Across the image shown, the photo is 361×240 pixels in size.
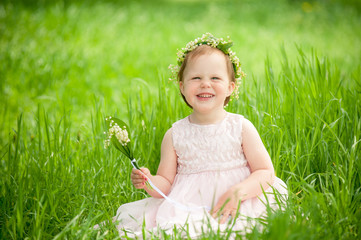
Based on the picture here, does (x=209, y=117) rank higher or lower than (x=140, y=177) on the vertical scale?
higher

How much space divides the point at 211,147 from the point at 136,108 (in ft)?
4.10

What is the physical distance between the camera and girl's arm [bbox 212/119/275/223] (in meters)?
2.36

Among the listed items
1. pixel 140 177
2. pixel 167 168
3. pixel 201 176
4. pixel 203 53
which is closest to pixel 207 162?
pixel 201 176

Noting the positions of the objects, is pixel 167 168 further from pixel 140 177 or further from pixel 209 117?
pixel 209 117

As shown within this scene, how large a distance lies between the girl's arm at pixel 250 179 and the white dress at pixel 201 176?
0.15 feet

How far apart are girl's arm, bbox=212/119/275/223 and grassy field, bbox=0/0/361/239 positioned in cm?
17

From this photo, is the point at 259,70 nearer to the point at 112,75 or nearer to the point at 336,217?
the point at 112,75

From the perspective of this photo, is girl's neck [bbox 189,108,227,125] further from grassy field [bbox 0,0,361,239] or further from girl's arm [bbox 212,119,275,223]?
grassy field [bbox 0,0,361,239]

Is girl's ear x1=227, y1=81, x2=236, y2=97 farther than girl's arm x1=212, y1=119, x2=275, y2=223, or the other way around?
girl's ear x1=227, y1=81, x2=236, y2=97

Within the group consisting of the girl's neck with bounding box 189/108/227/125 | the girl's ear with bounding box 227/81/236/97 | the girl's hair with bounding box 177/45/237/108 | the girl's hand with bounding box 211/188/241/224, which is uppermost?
the girl's hair with bounding box 177/45/237/108

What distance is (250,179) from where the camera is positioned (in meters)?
2.42

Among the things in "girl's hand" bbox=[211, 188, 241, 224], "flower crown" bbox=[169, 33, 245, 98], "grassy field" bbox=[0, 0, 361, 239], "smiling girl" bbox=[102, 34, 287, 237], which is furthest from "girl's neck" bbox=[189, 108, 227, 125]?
"grassy field" bbox=[0, 0, 361, 239]

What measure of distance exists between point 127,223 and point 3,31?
6.20 meters

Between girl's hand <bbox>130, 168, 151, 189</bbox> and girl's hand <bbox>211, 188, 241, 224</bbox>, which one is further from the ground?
girl's hand <bbox>130, 168, 151, 189</bbox>
